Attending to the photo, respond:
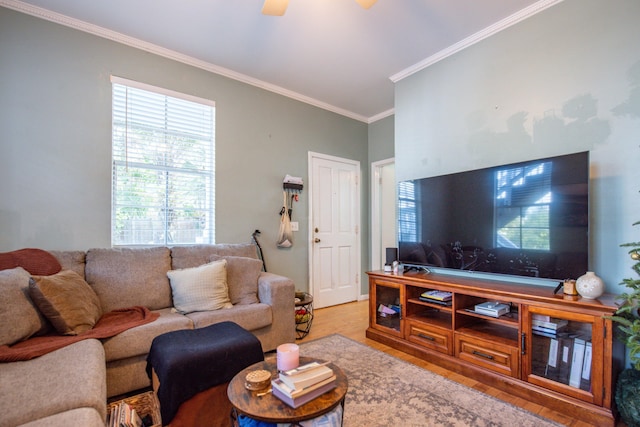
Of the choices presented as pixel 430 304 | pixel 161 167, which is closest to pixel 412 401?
pixel 430 304

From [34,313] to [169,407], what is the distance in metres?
1.00

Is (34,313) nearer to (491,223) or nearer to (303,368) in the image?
(303,368)

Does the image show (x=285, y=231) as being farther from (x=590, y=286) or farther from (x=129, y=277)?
(x=590, y=286)

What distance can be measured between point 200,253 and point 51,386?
64.4 inches

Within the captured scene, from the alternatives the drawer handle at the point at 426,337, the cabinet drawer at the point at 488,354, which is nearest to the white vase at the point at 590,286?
the cabinet drawer at the point at 488,354

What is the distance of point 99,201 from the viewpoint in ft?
8.67

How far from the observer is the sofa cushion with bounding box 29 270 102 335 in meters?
1.74

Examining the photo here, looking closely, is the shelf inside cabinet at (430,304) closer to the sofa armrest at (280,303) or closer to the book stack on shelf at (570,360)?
the book stack on shelf at (570,360)

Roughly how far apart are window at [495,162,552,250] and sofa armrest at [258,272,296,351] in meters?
1.81

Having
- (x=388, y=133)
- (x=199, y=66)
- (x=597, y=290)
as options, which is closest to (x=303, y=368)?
(x=597, y=290)

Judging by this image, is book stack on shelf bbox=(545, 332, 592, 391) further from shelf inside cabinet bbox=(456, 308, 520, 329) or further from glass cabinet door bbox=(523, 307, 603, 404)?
shelf inside cabinet bbox=(456, 308, 520, 329)

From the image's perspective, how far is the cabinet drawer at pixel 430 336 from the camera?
242cm

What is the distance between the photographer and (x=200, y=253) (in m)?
2.82

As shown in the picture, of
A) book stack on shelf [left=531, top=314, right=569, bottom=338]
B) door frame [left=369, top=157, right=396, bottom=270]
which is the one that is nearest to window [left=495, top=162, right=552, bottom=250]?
book stack on shelf [left=531, top=314, right=569, bottom=338]
